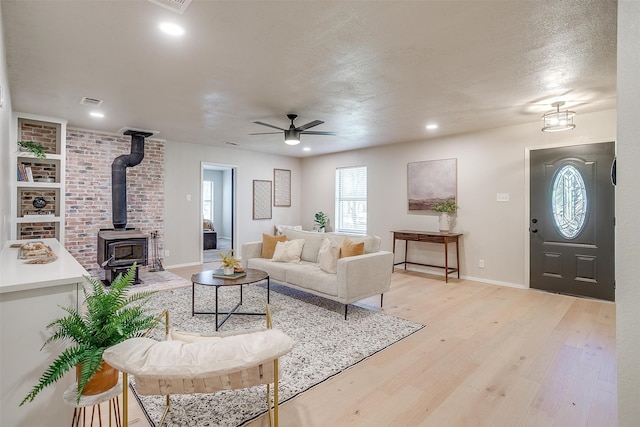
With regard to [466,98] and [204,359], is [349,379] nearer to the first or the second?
[204,359]

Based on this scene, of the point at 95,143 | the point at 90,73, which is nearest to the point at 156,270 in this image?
the point at 95,143

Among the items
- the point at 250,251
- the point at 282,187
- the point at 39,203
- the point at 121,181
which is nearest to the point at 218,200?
the point at 282,187

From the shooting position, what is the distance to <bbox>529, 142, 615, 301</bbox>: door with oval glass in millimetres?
4027

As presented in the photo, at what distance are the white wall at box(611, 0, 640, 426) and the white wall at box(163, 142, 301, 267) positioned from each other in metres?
6.33

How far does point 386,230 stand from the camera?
6.49m

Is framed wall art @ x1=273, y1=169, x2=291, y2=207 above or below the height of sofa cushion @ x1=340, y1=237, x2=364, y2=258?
above

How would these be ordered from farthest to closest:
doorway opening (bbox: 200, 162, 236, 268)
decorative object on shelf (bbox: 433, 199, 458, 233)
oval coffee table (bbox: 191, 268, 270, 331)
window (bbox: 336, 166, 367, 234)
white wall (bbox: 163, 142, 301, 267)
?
doorway opening (bbox: 200, 162, 236, 268), window (bbox: 336, 166, 367, 234), white wall (bbox: 163, 142, 301, 267), decorative object on shelf (bbox: 433, 199, 458, 233), oval coffee table (bbox: 191, 268, 270, 331)

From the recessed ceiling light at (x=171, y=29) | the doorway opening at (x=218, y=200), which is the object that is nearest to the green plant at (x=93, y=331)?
the recessed ceiling light at (x=171, y=29)

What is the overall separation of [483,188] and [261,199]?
4627 mm

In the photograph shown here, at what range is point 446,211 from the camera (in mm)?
5441

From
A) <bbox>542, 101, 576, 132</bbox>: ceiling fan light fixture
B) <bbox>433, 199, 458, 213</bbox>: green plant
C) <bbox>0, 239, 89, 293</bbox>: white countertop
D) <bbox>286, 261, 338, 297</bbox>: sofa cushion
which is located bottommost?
<bbox>286, 261, 338, 297</bbox>: sofa cushion

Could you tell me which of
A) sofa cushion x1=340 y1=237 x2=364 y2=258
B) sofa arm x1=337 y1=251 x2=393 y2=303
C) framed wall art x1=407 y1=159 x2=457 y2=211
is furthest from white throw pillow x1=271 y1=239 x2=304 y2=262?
framed wall art x1=407 y1=159 x2=457 y2=211

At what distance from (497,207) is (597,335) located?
2.32m

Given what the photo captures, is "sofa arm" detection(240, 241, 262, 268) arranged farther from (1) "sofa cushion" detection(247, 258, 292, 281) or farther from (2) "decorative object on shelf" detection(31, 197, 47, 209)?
(2) "decorative object on shelf" detection(31, 197, 47, 209)
